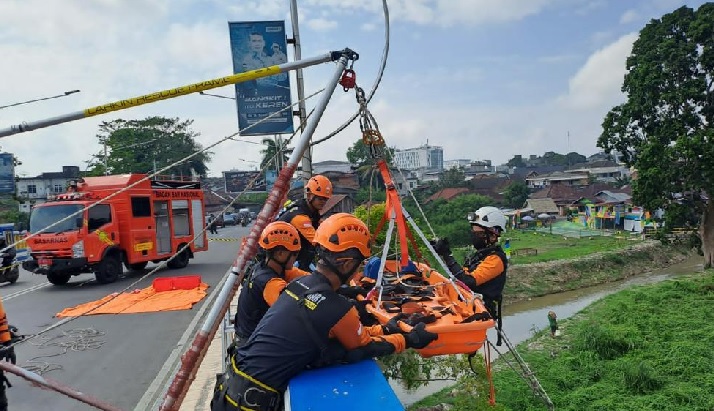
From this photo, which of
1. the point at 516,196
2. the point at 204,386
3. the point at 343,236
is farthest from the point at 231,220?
the point at 343,236

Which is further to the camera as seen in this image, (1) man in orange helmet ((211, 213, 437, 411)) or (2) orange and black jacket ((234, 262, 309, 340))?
(2) orange and black jacket ((234, 262, 309, 340))

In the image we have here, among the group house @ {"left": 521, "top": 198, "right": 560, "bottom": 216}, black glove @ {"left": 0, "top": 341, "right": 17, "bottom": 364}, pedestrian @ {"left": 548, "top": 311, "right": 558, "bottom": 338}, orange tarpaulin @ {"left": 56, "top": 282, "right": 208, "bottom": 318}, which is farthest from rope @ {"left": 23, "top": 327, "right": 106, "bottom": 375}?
house @ {"left": 521, "top": 198, "right": 560, "bottom": 216}

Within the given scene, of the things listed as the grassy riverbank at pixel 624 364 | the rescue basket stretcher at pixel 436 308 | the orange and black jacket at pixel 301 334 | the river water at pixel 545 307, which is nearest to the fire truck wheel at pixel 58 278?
the river water at pixel 545 307

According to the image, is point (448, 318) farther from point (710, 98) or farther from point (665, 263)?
point (665, 263)

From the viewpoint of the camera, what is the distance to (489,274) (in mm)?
5328

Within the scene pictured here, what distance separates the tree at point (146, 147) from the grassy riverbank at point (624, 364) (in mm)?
34370

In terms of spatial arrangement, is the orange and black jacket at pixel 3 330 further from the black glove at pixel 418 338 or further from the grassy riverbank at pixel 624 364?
the grassy riverbank at pixel 624 364

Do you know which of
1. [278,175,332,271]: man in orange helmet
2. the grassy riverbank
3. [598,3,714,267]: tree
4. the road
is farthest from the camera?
[598,3,714,267]: tree

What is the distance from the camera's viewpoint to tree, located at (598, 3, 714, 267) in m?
20.2

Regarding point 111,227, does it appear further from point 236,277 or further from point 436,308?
point 436,308

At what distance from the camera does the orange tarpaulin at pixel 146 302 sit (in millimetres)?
11539

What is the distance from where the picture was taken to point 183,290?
44.6 feet

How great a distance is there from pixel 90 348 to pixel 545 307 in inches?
621

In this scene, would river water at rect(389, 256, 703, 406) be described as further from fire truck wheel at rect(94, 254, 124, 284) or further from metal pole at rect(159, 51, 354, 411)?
fire truck wheel at rect(94, 254, 124, 284)
